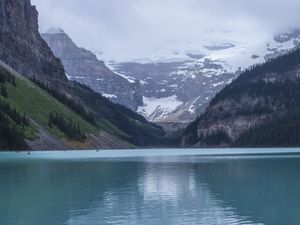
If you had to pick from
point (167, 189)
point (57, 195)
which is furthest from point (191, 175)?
point (57, 195)

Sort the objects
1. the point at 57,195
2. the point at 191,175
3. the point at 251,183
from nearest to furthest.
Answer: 1. the point at 57,195
2. the point at 251,183
3. the point at 191,175

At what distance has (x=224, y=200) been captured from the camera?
6569 centimetres

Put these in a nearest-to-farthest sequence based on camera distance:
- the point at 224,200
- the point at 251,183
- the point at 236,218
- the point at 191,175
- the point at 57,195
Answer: the point at 236,218, the point at 224,200, the point at 57,195, the point at 251,183, the point at 191,175

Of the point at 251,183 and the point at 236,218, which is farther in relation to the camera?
the point at 251,183

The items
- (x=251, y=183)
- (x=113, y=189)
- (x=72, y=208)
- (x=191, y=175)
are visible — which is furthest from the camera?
(x=191, y=175)

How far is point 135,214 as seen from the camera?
5653 cm

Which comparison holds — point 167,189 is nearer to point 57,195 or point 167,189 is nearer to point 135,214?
point 57,195

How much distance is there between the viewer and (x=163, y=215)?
55.5 metres

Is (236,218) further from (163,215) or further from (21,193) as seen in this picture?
(21,193)

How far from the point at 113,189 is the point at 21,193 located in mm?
11575

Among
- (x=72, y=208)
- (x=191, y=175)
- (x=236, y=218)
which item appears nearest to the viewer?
(x=236, y=218)

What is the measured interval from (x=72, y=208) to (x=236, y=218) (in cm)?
1619

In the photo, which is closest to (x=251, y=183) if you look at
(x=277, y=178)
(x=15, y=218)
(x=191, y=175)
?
(x=277, y=178)

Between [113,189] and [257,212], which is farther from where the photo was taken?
[113,189]
